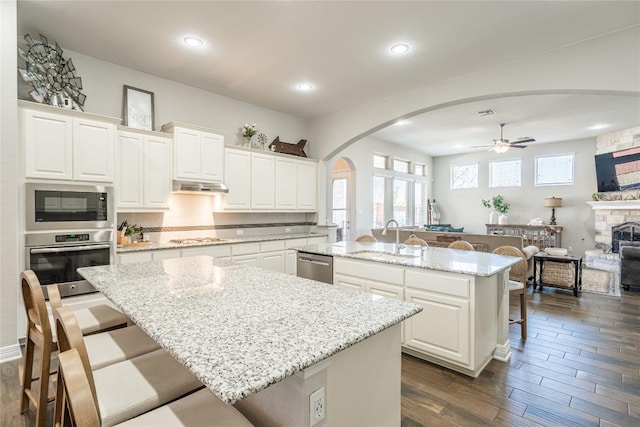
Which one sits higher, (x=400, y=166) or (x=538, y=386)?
(x=400, y=166)

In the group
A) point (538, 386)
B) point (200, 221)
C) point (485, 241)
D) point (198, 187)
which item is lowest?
point (538, 386)

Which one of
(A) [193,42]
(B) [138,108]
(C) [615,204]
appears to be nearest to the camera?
(A) [193,42]

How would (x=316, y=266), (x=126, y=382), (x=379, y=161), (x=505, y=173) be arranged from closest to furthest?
(x=126, y=382)
(x=316, y=266)
(x=379, y=161)
(x=505, y=173)

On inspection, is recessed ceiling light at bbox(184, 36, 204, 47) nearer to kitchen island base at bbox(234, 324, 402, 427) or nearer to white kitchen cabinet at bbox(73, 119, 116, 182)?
white kitchen cabinet at bbox(73, 119, 116, 182)

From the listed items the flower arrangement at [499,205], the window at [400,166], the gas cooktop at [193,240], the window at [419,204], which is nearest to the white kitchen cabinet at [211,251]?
the gas cooktop at [193,240]

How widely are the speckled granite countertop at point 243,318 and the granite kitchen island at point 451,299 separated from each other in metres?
1.22

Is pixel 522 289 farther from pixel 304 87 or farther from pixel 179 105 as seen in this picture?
pixel 179 105

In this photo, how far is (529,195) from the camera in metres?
9.18

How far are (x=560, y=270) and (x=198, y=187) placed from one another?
5.82 m

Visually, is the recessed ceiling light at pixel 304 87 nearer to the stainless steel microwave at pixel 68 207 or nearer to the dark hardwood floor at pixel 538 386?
the stainless steel microwave at pixel 68 207

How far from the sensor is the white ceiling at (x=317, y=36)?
2.82 m

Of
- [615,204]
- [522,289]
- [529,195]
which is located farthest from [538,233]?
[522,289]

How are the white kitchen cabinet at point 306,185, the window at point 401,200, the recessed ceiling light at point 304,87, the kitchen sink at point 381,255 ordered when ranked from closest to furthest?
the kitchen sink at point 381,255
the recessed ceiling light at point 304,87
the white kitchen cabinet at point 306,185
the window at point 401,200

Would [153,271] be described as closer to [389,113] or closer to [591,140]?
[389,113]
